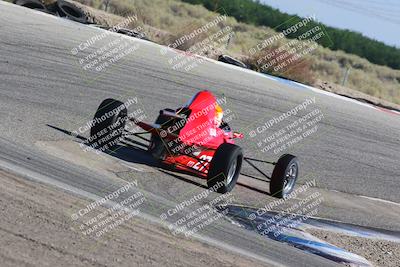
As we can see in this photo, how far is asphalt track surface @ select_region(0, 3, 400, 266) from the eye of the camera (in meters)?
9.08

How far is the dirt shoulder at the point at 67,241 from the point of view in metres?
5.92

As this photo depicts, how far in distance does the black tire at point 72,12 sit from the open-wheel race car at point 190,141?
16768 millimetres

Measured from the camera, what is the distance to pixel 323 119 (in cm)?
2284

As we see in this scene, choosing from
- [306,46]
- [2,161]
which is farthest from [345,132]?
[306,46]

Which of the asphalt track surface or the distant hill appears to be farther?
the distant hill

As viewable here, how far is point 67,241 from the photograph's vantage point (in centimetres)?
633

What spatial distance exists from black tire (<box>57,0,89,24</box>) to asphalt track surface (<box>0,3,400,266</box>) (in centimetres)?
200

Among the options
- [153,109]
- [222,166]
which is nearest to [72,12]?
[153,109]

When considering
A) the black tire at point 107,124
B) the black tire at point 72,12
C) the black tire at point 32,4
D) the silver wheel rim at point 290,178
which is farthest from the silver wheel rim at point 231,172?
the black tire at point 32,4

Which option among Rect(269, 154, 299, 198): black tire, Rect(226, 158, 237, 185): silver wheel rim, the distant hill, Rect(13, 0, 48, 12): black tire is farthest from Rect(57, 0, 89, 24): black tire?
the distant hill

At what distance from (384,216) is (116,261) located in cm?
789

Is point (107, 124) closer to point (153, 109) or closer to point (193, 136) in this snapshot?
point (193, 136)

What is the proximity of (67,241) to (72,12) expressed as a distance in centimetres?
2336

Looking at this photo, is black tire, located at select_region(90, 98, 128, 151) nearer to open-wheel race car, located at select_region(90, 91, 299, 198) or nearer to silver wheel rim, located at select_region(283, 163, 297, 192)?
open-wheel race car, located at select_region(90, 91, 299, 198)
